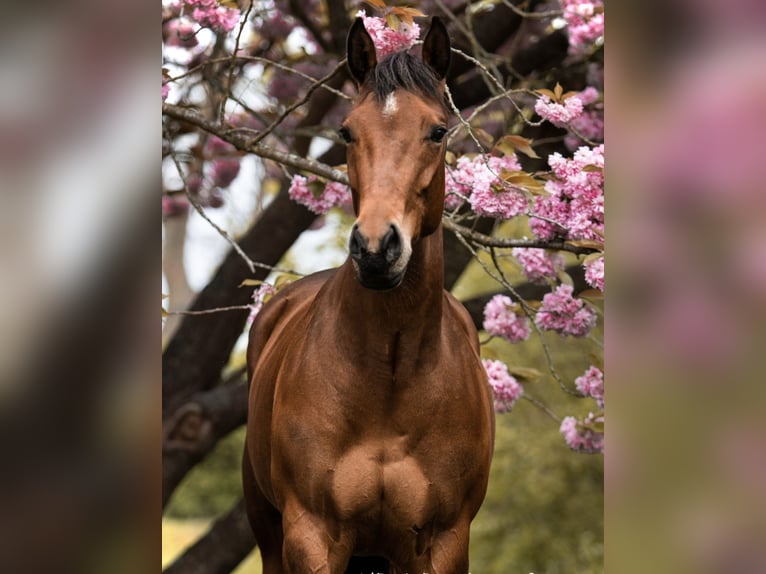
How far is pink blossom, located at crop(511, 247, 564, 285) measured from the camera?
4723 mm

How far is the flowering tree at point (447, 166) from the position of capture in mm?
4066

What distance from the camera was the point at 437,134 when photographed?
274cm

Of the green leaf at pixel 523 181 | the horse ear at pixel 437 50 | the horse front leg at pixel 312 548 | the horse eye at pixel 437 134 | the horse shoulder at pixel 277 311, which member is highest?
the horse ear at pixel 437 50

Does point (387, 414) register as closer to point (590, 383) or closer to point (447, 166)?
point (447, 166)

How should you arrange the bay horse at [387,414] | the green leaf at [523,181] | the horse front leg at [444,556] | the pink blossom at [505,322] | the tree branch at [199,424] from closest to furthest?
the bay horse at [387,414] < the horse front leg at [444,556] < the green leaf at [523,181] < the pink blossom at [505,322] < the tree branch at [199,424]

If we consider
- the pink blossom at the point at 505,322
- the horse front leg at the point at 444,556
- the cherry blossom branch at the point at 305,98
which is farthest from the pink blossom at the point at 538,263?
the horse front leg at the point at 444,556

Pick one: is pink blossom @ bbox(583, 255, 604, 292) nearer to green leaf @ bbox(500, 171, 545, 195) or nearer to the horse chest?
green leaf @ bbox(500, 171, 545, 195)

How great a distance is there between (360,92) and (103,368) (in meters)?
1.91

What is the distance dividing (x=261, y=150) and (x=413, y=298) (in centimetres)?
172

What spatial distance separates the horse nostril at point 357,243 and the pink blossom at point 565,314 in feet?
7.68

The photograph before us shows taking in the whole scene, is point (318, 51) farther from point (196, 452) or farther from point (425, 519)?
point (425, 519)

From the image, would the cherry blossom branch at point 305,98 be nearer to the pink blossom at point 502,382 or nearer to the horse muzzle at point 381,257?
the horse muzzle at point 381,257

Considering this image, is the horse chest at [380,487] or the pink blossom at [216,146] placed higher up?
the horse chest at [380,487]

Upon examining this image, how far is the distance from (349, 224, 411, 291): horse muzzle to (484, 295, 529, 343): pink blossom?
2.47 metres
